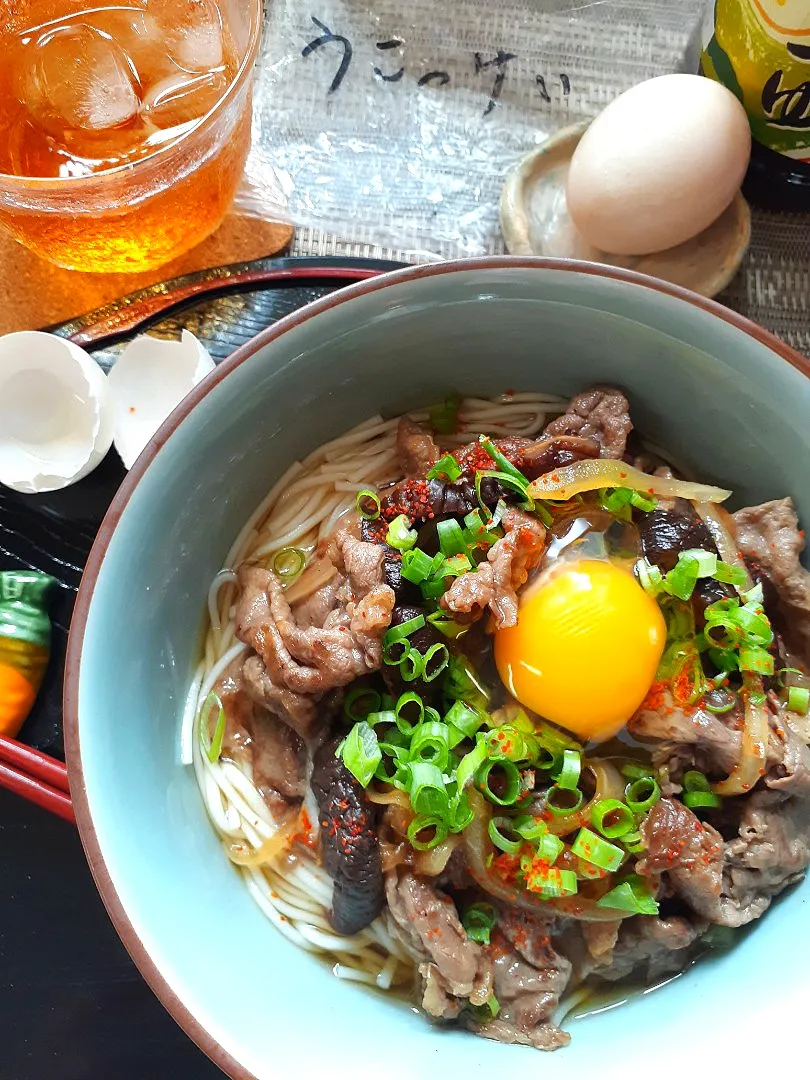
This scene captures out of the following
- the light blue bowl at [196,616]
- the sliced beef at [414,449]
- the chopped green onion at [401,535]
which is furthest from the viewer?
the sliced beef at [414,449]

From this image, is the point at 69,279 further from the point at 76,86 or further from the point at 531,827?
the point at 531,827

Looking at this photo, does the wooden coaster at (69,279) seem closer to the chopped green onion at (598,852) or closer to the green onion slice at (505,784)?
the green onion slice at (505,784)

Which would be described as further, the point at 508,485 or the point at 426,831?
the point at 508,485

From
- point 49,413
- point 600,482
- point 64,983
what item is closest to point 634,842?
point 600,482

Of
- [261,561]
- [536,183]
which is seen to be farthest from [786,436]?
[261,561]

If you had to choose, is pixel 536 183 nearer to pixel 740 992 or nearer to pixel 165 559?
pixel 165 559

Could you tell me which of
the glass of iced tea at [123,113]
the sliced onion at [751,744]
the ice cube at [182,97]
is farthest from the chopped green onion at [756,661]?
the ice cube at [182,97]

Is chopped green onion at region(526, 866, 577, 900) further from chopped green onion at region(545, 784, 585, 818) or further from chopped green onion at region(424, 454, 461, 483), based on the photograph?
chopped green onion at region(424, 454, 461, 483)
